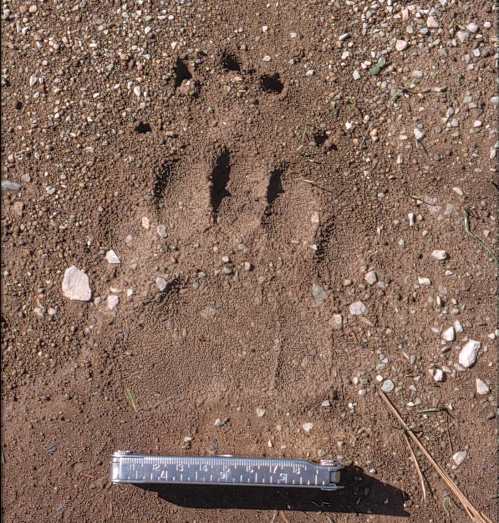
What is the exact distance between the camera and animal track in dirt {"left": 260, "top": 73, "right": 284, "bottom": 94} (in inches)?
84.9

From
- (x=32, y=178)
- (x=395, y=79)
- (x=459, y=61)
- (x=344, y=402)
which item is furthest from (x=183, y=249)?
(x=459, y=61)

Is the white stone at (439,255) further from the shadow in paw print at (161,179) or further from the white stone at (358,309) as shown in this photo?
the shadow in paw print at (161,179)

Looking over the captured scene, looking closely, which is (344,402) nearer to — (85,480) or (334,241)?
(334,241)

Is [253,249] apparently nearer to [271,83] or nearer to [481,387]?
[271,83]

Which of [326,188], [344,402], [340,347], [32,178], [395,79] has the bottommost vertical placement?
[344,402]

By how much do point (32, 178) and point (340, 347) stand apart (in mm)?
1474

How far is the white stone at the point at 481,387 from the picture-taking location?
6.73 feet

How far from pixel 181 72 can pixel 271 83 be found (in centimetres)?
39

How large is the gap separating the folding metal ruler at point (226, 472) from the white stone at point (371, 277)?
722 mm

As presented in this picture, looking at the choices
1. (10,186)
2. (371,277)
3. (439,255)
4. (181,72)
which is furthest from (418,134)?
(10,186)

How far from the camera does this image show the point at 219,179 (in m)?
2.15

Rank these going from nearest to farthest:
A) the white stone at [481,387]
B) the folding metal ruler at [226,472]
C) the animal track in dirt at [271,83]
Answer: the folding metal ruler at [226,472] < the white stone at [481,387] < the animal track in dirt at [271,83]

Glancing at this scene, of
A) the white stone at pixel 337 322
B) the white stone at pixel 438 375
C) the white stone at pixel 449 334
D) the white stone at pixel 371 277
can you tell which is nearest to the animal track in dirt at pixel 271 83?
the white stone at pixel 371 277

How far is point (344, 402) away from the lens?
2.07 meters
